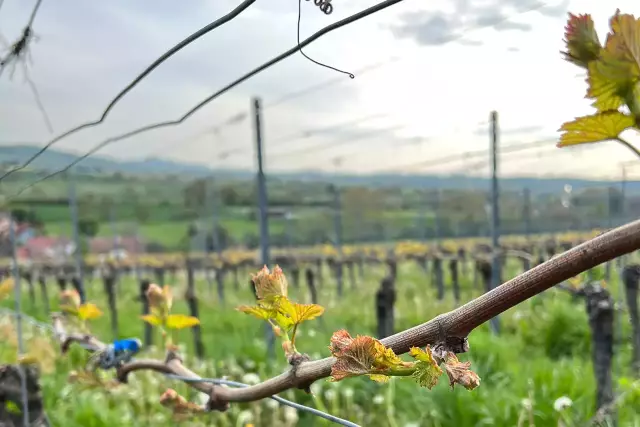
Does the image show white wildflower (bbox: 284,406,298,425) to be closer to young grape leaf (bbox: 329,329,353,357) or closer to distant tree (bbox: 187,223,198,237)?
young grape leaf (bbox: 329,329,353,357)

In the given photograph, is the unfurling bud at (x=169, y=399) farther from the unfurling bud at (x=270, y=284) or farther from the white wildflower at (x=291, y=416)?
the white wildflower at (x=291, y=416)

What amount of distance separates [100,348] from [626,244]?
1092 mm

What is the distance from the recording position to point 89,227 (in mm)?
21281

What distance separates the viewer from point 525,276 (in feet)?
1.03

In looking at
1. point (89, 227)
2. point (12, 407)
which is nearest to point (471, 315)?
point (12, 407)

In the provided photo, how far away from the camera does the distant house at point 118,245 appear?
A: 19292mm

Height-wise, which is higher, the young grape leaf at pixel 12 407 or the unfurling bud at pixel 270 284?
the unfurling bud at pixel 270 284

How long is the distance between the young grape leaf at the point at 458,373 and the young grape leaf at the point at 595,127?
0.15 m

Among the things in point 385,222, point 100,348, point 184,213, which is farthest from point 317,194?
point 100,348

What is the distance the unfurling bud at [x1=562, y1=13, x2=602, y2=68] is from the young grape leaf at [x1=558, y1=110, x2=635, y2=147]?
0.03 metres

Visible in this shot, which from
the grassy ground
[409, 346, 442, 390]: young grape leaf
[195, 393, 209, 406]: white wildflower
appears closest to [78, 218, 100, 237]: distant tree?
the grassy ground

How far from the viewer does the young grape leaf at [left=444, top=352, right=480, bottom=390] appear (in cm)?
34

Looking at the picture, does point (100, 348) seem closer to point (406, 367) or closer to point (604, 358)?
point (406, 367)

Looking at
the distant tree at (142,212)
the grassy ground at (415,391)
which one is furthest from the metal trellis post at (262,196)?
the distant tree at (142,212)
